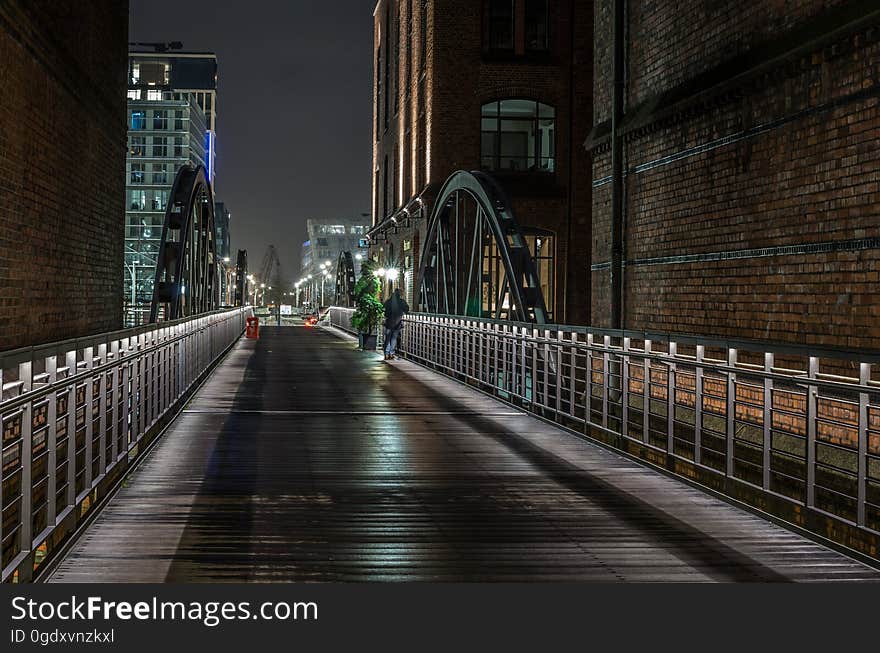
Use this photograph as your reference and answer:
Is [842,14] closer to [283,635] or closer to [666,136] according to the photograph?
[666,136]

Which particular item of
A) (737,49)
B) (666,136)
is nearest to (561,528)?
(737,49)

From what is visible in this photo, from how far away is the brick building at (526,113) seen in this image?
113 ft

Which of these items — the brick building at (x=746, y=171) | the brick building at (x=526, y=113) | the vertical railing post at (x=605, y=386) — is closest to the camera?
the brick building at (x=746, y=171)

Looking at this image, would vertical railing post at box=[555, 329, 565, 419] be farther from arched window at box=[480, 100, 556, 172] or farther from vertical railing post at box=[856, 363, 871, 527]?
arched window at box=[480, 100, 556, 172]

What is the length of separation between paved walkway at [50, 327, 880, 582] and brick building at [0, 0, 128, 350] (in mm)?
2545

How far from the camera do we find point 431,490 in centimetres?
764

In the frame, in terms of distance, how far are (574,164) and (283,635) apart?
31458mm

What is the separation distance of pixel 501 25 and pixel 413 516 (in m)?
30.4

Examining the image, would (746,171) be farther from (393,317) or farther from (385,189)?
(385,189)

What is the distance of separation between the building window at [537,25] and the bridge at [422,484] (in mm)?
23417

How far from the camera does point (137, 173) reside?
109750 millimetres

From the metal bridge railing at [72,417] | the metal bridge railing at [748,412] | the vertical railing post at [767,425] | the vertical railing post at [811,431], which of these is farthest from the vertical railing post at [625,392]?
the metal bridge railing at [72,417]

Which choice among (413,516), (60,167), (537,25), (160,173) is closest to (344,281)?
(537,25)

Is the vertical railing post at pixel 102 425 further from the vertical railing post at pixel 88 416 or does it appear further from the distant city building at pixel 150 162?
the distant city building at pixel 150 162
